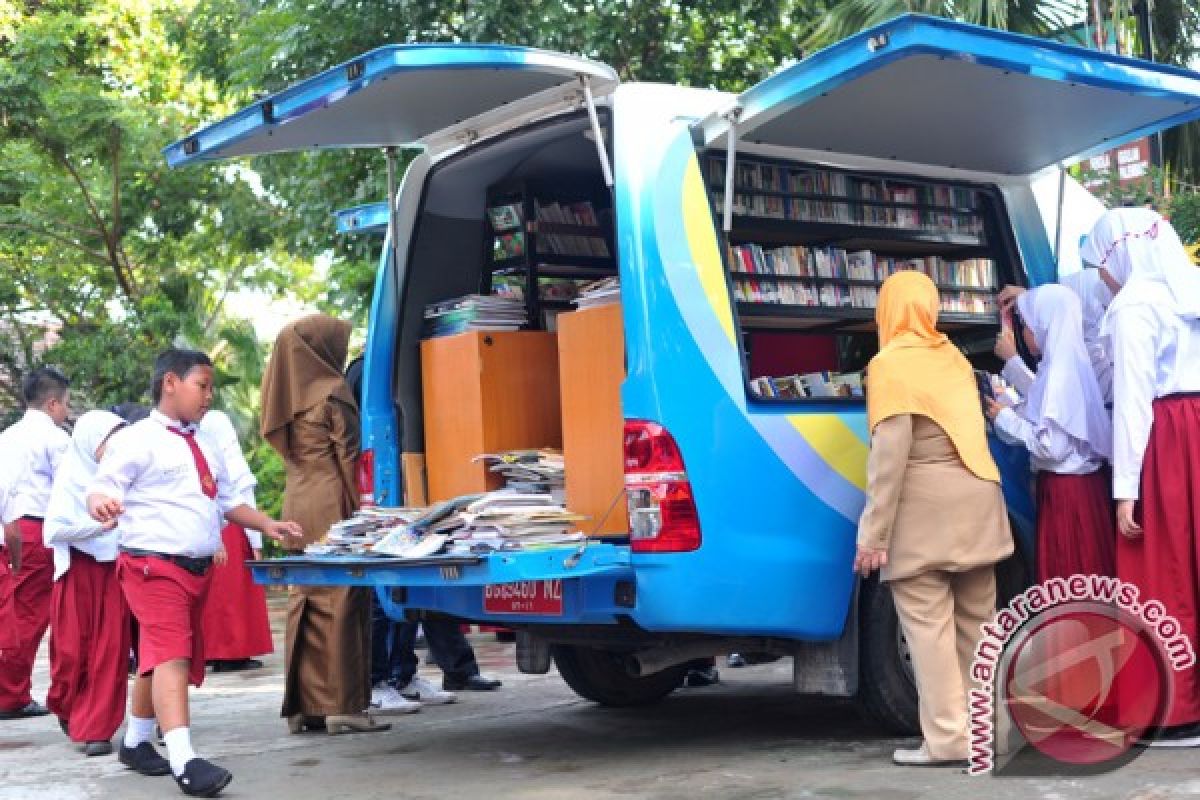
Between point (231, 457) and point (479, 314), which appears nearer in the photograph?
point (479, 314)

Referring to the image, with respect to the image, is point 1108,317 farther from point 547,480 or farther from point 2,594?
point 2,594

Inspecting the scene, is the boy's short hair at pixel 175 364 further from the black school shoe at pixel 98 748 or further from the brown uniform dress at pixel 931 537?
the brown uniform dress at pixel 931 537

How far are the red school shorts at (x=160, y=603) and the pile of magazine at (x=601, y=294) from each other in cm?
176

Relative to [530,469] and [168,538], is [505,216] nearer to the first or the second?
[530,469]

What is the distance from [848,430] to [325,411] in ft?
8.06

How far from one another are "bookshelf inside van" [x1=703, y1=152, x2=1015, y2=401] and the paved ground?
4.40 ft

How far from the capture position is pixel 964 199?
23.2 ft

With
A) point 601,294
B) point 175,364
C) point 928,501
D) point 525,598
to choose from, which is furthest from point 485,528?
point 928,501

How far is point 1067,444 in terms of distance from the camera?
6.13 metres

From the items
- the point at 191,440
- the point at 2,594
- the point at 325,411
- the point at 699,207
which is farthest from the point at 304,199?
the point at 699,207

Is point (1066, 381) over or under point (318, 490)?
over

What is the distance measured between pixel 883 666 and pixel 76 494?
3596mm

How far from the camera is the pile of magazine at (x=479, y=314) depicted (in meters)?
6.77

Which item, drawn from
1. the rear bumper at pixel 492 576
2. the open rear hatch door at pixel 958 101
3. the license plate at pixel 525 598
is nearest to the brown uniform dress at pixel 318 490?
the rear bumper at pixel 492 576
